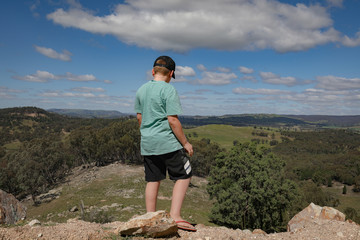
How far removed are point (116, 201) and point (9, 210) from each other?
2672cm

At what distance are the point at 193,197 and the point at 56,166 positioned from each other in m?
37.5

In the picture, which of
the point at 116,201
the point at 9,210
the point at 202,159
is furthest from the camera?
the point at 202,159

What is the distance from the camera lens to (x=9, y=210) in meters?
7.26

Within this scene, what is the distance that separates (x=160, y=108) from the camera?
13.6 feet

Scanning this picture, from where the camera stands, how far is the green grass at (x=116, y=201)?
26.8m

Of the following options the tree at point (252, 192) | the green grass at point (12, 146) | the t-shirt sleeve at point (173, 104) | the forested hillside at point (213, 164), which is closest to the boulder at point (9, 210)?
the t-shirt sleeve at point (173, 104)

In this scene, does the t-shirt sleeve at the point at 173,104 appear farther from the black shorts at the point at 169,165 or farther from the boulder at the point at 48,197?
the boulder at the point at 48,197

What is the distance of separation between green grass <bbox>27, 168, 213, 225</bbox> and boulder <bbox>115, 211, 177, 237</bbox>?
61.4 ft

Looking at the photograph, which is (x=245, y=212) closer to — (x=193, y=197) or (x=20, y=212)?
(x=193, y=197)

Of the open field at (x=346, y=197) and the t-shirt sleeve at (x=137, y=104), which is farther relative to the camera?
the open field at (x=346, y=197)

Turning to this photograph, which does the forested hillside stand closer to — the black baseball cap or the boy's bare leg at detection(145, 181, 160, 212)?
the boy's bare leg at detection(145, 181, 160, 212)

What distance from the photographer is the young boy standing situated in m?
4.08

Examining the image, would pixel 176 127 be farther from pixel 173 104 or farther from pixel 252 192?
pixel 252 192

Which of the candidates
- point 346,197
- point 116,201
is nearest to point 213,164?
point 116,201
